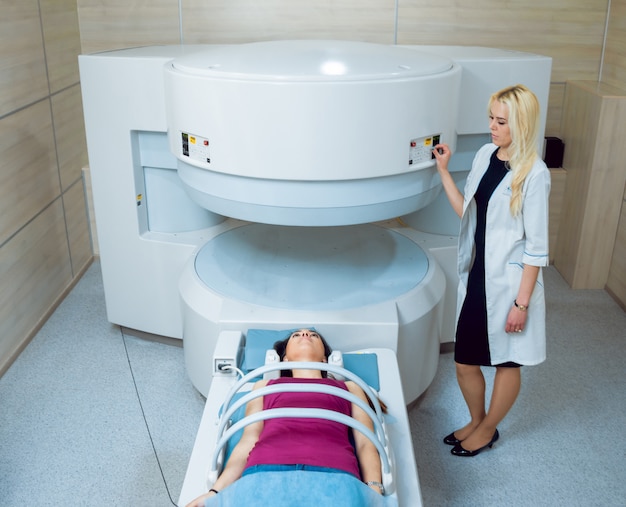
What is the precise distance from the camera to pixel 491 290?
6.38 ft

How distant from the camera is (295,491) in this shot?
1405 millimetres

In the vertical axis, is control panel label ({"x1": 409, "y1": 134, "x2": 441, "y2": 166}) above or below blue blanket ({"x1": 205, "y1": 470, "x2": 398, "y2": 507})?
above

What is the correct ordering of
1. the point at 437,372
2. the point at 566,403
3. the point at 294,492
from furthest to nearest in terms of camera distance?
the point at 437,372 → the point at 566,403 → the point at 294,492

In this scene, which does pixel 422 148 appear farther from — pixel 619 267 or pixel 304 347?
pixel 619 267

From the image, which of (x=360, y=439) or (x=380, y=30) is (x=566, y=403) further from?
(x=380, y=30)

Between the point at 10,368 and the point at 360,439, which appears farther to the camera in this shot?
the point at 10,368

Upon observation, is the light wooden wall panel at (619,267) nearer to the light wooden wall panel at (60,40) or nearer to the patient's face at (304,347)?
the patient's face at (304,347)

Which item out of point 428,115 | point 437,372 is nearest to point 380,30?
point 428,115

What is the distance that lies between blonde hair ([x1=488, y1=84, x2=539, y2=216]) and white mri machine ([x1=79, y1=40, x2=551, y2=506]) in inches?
10.9

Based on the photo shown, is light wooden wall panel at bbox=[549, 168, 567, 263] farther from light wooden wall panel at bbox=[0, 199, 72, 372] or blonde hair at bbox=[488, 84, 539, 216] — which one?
light wooden wall panel at bbox=[0, 199, 72, 372]

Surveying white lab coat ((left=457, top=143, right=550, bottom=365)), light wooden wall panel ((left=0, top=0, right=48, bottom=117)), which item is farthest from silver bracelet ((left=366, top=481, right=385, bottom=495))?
light wooden wall panel ((left=0, top=0, right=48, bottom=117))

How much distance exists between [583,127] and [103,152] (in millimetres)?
2185

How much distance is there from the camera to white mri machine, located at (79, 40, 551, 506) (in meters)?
1.88

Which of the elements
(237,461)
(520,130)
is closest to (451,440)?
(237,461)
